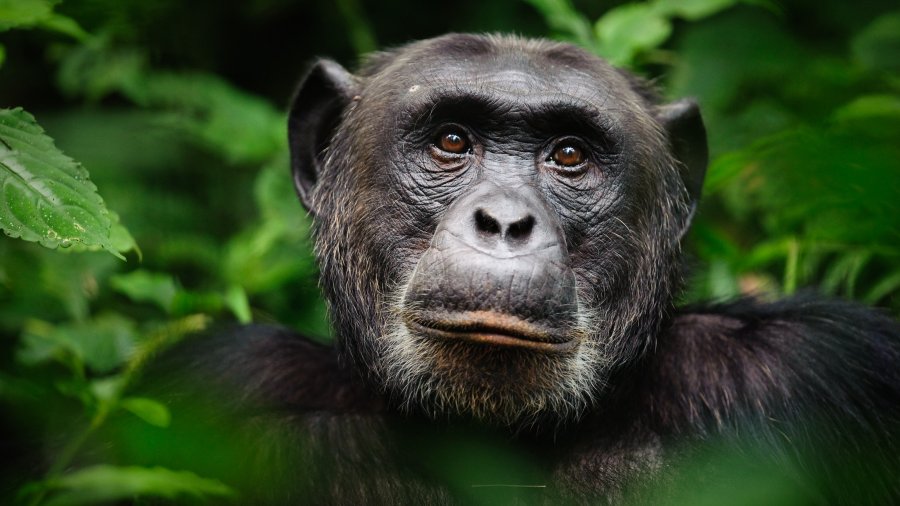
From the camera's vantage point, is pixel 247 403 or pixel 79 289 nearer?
pixel 247 403

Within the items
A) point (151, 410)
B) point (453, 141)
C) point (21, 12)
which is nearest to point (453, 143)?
point (453, 141)

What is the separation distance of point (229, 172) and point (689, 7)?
5.15 m

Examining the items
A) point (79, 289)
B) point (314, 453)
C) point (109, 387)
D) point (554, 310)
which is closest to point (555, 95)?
point (554, 310)

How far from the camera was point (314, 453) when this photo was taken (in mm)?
4793

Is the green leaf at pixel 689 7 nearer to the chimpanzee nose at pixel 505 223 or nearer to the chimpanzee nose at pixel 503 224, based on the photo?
the chimpanzee nose at pixel 503 224

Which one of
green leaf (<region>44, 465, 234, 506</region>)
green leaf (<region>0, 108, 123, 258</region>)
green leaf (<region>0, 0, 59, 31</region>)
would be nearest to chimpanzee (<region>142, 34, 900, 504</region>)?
green leaf (<region>44, 465, 234, 506</region>)

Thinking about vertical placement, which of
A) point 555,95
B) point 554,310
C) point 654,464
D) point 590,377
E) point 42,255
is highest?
point 555,95

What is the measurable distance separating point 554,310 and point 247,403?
182cm

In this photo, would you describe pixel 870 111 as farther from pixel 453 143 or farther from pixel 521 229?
pixel 521 229

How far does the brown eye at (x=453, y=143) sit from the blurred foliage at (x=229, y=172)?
47.1 inches

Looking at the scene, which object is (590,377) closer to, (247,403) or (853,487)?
(853,487)

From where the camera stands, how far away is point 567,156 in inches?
189

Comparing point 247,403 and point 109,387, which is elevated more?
point 247,403

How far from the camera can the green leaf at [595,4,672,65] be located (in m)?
6.65
